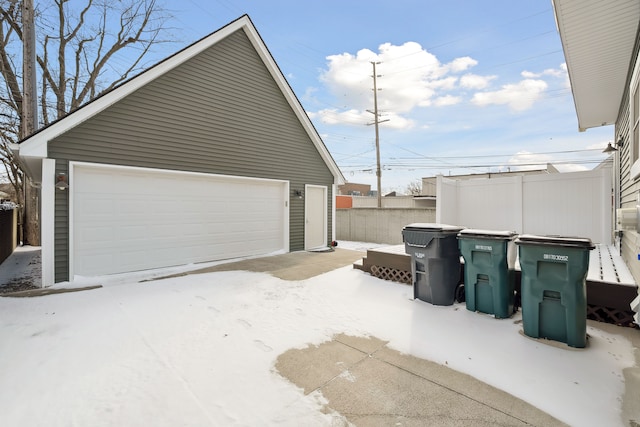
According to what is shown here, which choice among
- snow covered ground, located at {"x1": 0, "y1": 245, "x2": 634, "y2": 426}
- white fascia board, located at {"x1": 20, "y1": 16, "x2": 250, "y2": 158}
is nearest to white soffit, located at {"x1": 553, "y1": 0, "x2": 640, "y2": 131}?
snow covered ground, located at {"x1": 0, "y1": 245, "x2": 634, "y2": 426}

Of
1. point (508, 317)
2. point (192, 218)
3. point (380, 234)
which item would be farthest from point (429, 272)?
point (380, 234)

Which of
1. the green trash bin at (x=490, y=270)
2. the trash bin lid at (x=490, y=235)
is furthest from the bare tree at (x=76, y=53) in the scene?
the green trash bin at (x=490, y=270)

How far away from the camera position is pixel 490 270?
12.3ft

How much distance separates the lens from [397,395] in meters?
2.32

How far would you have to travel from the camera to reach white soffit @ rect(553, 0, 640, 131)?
12.1ft

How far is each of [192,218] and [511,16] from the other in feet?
34.2

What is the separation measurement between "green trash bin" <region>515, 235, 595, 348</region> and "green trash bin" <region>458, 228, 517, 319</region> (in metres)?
0.44

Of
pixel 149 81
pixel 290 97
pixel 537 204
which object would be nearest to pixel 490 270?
pixel 537 204

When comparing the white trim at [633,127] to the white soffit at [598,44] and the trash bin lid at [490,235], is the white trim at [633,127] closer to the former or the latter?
the white soffit at [598,44]

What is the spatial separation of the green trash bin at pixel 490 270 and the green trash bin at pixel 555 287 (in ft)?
1.46

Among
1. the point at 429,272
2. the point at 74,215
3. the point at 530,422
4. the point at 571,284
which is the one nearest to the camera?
the point at 530,422

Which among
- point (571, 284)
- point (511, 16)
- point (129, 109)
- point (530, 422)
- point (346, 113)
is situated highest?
point (346, 113)

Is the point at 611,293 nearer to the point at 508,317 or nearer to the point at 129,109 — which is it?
the point at 508,317

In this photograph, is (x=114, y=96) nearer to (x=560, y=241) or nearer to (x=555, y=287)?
(x=560, y=241)
